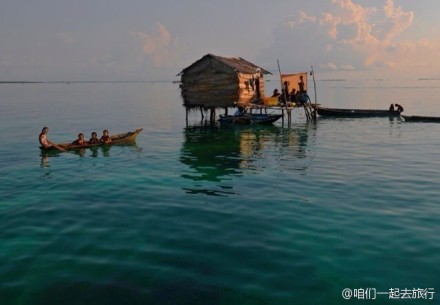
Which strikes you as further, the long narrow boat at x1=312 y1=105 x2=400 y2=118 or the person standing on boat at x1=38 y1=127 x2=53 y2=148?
the long narrow boat at x1=312 y1=105 x2=400 y2=118

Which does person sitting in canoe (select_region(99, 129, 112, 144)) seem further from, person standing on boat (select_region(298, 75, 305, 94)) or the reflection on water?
person standing on boat (select_region(298, 75, 305, 94))

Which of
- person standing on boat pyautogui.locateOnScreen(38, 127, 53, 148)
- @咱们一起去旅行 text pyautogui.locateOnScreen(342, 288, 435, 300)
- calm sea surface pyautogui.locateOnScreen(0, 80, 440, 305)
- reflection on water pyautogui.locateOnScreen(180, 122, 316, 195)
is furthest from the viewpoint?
person standing on boat pyautogui.locateOnScreen(38, 127, 53, 148)

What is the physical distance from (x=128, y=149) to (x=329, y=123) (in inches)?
871

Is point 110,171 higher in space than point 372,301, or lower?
higher

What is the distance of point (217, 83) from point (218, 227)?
78.7 feet

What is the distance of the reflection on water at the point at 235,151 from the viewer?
1834 centimetres

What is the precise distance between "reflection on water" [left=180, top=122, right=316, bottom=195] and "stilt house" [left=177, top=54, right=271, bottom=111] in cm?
250

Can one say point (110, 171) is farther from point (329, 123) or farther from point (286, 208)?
point (329, 123)

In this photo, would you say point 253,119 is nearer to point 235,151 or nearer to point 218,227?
point 235,151

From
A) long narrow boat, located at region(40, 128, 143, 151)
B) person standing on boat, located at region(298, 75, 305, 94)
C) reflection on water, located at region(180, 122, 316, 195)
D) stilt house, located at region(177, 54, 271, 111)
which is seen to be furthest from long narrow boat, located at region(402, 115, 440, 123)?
long narrow boat, located at region(40, 128, 143, 151)

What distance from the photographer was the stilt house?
33375 mm

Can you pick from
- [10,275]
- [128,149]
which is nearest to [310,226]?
[10,275]

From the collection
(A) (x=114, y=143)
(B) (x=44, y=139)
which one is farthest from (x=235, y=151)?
(B) (x=44, y=139)

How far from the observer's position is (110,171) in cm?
1925
